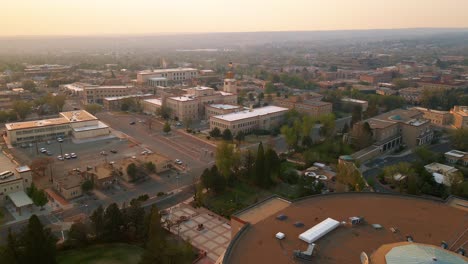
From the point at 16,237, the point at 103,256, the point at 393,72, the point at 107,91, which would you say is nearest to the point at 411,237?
the point at 103,256

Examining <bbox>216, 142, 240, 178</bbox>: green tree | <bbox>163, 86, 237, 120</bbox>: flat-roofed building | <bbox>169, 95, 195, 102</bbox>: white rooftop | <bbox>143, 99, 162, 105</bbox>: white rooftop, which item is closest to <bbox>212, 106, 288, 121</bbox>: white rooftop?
<bbox>163, 86, 237, 120</bbox>: flat-roofed building

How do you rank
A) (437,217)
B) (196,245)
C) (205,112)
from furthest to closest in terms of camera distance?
(205,112) < (196,245) < (437,217)

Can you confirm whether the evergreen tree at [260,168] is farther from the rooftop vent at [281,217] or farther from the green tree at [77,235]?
the green tree at [77,235]

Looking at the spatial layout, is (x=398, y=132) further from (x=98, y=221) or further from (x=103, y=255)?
(x=103, y=255)

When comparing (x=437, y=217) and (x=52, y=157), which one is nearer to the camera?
(x=437, y=217)

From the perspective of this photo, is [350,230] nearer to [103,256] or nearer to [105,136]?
[103,256]

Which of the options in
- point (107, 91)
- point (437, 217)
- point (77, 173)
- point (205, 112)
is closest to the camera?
point (437, 217)

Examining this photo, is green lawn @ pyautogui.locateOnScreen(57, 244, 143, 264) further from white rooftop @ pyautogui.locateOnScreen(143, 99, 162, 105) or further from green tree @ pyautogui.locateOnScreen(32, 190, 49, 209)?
white rooftop @ pyautogui.locateOnScreen(143, 99, 162, 105)
